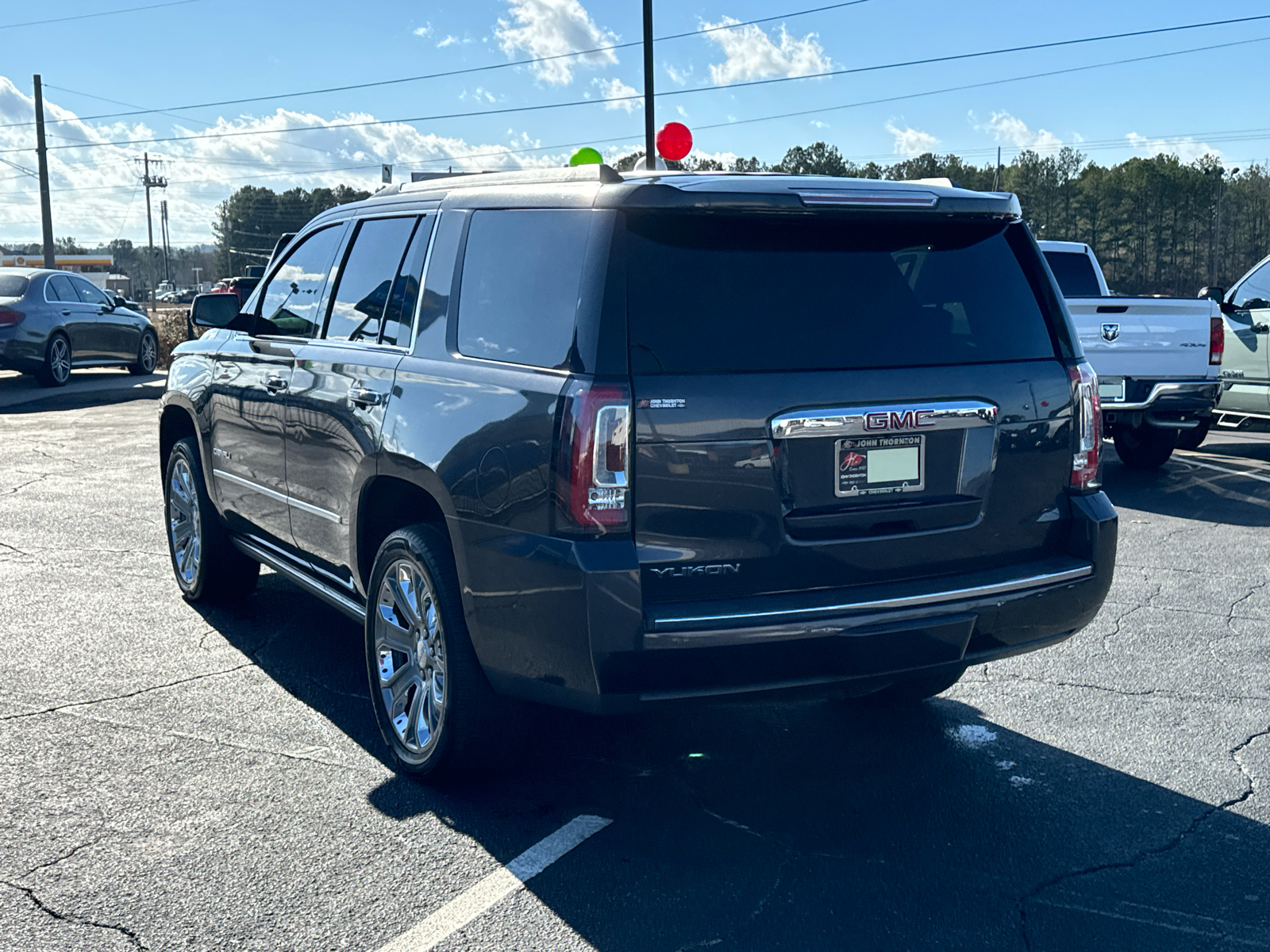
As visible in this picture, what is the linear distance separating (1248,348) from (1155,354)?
1.73 metres

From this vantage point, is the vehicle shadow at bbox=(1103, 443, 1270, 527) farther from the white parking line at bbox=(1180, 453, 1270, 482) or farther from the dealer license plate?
the dealer license plate

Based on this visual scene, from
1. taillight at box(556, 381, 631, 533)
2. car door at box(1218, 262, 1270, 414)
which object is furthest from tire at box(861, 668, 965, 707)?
car door at box(1218, 262, 1270, 414)

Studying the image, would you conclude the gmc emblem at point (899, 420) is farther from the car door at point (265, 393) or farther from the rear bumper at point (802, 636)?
the car door at point (265, 393)

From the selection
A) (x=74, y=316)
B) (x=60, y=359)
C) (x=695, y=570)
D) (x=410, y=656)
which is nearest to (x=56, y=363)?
(x=60, y=359)

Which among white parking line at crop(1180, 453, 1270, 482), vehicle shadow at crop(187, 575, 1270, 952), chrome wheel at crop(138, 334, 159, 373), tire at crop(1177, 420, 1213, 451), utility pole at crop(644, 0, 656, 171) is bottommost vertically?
white parking line at crop(1180, 453, 1270, 482)

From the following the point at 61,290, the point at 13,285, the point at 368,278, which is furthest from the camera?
the point at 61,290

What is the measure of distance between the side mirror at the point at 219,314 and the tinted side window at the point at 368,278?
105 cm

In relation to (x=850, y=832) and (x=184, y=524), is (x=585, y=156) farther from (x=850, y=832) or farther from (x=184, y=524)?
(x=850, y=832)

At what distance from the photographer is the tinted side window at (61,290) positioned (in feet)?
63.8

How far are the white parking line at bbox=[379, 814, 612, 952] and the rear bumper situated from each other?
462mm

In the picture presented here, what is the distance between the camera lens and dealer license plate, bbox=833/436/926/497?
3.54 meters

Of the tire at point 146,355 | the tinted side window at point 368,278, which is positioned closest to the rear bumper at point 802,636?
the tinted side window at point 368,278

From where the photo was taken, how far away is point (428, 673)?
412 centimetres

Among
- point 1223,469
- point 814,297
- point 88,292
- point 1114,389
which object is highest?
point 88,292
